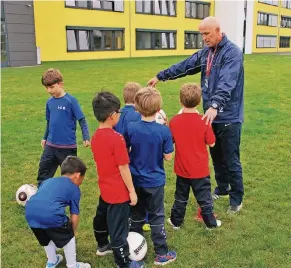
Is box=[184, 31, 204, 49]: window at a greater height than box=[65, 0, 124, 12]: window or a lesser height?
lesser

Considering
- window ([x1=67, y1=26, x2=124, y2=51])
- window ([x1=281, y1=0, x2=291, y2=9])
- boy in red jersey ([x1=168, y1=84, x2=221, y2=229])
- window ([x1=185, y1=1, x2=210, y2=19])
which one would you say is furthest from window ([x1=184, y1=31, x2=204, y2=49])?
→ boy in red jersey ([x1=168, y1=84, x2=221, y2=229])

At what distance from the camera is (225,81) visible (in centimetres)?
412

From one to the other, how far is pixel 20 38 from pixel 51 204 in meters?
23.3

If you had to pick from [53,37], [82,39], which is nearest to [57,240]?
[53,37]

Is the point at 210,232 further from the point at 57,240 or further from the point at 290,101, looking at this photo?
the point at 290,101

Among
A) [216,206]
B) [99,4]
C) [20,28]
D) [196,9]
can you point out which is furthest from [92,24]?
[216,206]

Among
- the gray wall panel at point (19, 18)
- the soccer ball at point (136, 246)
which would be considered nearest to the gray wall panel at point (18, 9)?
the gray wall panel at point (19, 18)

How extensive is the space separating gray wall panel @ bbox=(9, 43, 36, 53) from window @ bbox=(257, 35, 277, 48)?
37.0 m

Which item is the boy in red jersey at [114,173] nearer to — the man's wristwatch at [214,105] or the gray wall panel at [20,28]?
the man's wristwatch at [214,105]

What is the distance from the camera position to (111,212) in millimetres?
3361

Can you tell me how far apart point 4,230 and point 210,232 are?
229 centimetres

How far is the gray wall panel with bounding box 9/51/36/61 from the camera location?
23705 millimetres

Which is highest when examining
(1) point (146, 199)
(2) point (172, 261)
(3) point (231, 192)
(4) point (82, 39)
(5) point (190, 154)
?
(4) point (82, 39)

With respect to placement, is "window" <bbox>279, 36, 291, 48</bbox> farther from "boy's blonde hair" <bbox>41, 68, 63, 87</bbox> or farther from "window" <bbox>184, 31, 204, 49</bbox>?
"boy's blonde hair" <bbox>41, 68, 63, 87</bbox>
